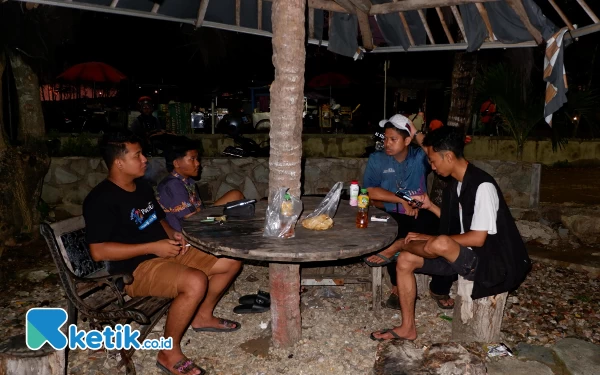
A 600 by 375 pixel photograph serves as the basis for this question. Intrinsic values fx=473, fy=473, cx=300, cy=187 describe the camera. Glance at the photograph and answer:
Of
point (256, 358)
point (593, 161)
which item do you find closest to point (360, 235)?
point (256, 358)

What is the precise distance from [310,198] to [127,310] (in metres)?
2.25

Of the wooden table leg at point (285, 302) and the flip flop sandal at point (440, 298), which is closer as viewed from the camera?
the wooden table leg at point (285, 302)

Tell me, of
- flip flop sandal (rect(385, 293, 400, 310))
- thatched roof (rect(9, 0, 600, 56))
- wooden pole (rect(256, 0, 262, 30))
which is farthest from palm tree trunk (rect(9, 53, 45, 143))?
flip flop sandal (rect(385, 293, 400, 310))

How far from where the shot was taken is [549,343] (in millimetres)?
4160

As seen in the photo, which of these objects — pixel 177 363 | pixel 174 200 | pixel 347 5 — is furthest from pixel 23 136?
pixel 177 363

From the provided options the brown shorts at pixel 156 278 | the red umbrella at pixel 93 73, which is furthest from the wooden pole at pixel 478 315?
the red umbrella at pixel 93 73

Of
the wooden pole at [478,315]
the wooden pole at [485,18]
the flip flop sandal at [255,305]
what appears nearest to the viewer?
the wooden pole at [478,315]

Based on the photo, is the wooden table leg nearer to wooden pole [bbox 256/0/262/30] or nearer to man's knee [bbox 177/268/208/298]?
man's knee [bbox 177/268/208/298]

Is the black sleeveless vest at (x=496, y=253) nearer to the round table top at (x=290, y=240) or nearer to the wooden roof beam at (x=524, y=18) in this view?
the round table top at (x=290, y=240)

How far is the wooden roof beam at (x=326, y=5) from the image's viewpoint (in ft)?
18.4

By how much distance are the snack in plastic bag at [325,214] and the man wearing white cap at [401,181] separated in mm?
893

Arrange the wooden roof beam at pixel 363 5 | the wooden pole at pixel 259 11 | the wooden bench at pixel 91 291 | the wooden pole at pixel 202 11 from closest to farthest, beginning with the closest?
the wooden bench at pixel 91 291 → the wooden roof beam at pixel 363 5 → the wooden pole at pixel 202 11 → the wooden pole at pixel 259 11
